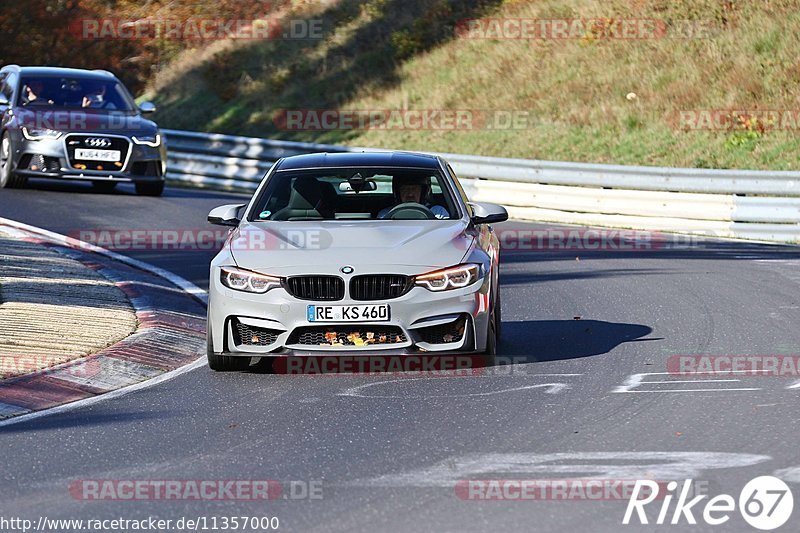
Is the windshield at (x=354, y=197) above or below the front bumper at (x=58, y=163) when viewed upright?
above

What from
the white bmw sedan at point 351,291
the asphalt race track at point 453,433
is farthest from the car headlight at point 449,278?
the asphalt race track at point 453,433

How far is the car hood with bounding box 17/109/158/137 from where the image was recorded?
73.5ft

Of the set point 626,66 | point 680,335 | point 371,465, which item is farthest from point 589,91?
point 371,465

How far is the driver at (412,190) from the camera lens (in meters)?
10.9

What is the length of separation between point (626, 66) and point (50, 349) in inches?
924

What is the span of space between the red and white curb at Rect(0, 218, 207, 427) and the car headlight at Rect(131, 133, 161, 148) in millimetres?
7805

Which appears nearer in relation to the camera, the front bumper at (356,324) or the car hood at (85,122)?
the front bumper at (356,324)

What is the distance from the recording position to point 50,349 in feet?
33.5

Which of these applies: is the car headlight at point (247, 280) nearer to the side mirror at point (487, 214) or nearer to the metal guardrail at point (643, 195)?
the side mirror at point (487, 214)

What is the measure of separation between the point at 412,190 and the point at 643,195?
38.7 feet

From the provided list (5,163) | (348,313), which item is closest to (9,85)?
(5,163)

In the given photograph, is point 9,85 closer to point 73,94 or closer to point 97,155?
point 73,94

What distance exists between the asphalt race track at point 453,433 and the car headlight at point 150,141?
11.5 meters

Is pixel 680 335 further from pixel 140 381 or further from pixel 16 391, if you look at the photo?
pixel 16 391
